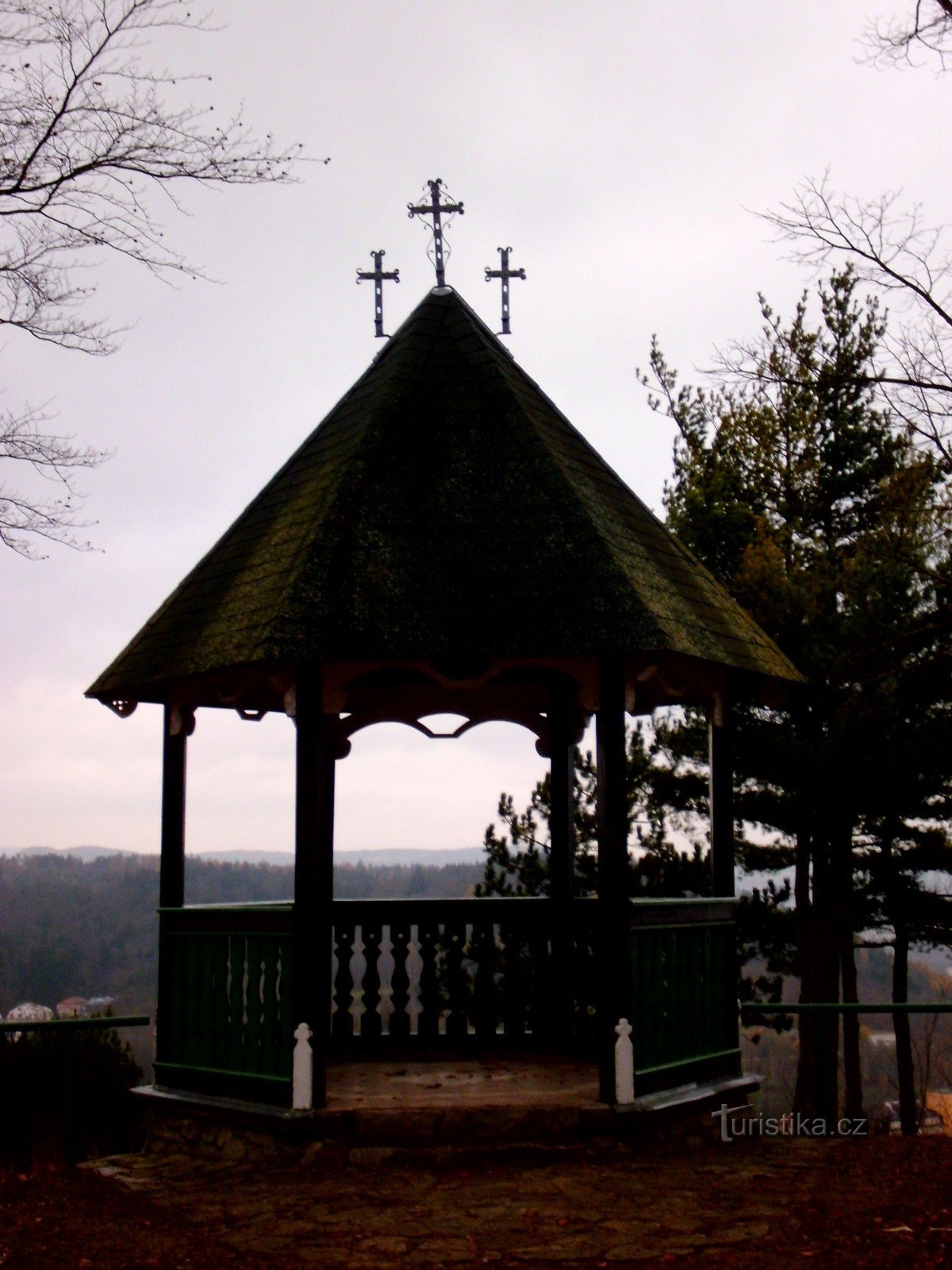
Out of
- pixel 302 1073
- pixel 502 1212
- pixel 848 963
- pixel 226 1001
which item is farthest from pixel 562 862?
pixel 848 963

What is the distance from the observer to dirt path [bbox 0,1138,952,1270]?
19.5 ft

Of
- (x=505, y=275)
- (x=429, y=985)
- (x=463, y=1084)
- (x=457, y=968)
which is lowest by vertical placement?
(x=463, y=1084)

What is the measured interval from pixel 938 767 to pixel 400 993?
411 inches

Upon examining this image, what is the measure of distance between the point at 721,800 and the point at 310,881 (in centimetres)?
299

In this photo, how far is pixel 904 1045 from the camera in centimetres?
2206

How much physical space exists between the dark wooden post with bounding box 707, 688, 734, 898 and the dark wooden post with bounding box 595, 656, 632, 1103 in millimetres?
1339

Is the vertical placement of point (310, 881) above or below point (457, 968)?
above

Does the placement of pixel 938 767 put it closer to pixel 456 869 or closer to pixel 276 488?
pixel 456 869

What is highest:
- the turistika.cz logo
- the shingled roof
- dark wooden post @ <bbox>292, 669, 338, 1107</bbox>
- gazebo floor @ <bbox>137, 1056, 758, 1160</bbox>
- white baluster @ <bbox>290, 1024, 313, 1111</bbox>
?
the shingled roof

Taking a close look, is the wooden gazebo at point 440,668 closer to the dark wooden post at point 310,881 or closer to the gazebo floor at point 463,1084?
the dark wooden post at point 310,881

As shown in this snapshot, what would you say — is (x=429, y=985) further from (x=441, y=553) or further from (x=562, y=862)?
(x=441, y=553)

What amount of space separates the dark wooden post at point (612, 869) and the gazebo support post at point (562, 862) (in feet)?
7.21

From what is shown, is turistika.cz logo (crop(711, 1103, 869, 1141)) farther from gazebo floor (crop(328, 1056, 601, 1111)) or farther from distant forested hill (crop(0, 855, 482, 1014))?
distant forested hill (crop(0, 855, 482, 1014))

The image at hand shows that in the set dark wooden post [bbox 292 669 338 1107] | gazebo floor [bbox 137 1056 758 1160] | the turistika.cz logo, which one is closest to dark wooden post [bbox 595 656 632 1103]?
gazebo floor [bbox 137 1056 758 1160]
